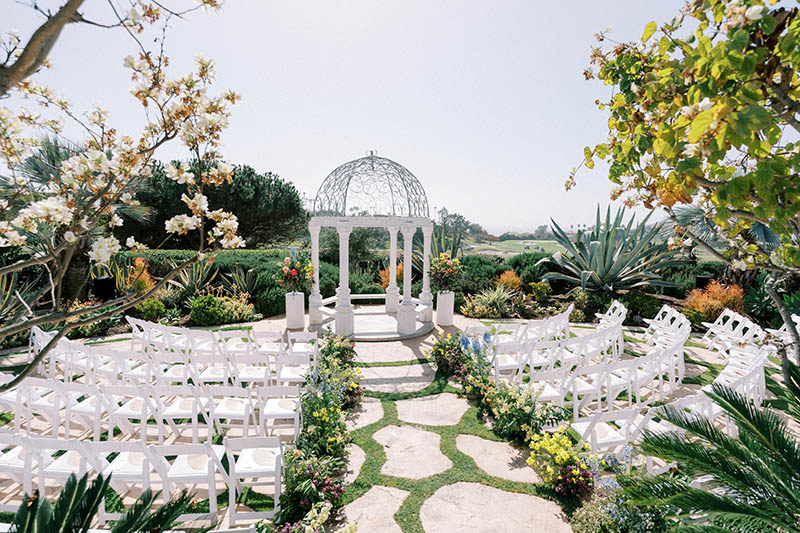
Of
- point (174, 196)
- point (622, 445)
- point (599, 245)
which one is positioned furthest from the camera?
point (174, 196)

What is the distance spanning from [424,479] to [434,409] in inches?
69.4

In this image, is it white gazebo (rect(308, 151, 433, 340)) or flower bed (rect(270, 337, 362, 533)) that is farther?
white gazebo (rect(308, 151, 433, 340))

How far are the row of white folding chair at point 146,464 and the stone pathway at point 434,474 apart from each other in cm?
98

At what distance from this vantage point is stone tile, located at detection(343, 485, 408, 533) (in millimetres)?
3453

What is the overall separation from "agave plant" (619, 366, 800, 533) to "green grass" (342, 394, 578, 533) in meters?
1.77

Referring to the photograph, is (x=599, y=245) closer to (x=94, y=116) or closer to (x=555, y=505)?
(x=555, y=505)

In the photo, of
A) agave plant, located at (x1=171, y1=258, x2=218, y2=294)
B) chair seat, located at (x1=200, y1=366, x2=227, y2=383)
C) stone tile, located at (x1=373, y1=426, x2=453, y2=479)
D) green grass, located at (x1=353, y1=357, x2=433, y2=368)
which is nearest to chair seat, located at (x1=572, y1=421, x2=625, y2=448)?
stone tile, located at (x1=373, y1=426, x2=453, y2=479)

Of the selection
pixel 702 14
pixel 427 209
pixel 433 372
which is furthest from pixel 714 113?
pixel 427 209

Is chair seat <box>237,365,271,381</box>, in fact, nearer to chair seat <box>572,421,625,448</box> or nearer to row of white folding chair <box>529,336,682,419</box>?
row of white folding chair <box>529,336,682,419</box>

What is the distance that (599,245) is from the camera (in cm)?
1221

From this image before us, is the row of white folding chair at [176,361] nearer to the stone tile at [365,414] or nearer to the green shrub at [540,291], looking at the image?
the stone tile at [365,414]

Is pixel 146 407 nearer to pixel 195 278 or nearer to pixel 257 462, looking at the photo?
pixel 257 462

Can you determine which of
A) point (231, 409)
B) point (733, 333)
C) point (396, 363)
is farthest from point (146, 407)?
point (733, 333)

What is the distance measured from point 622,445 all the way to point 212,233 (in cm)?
468
